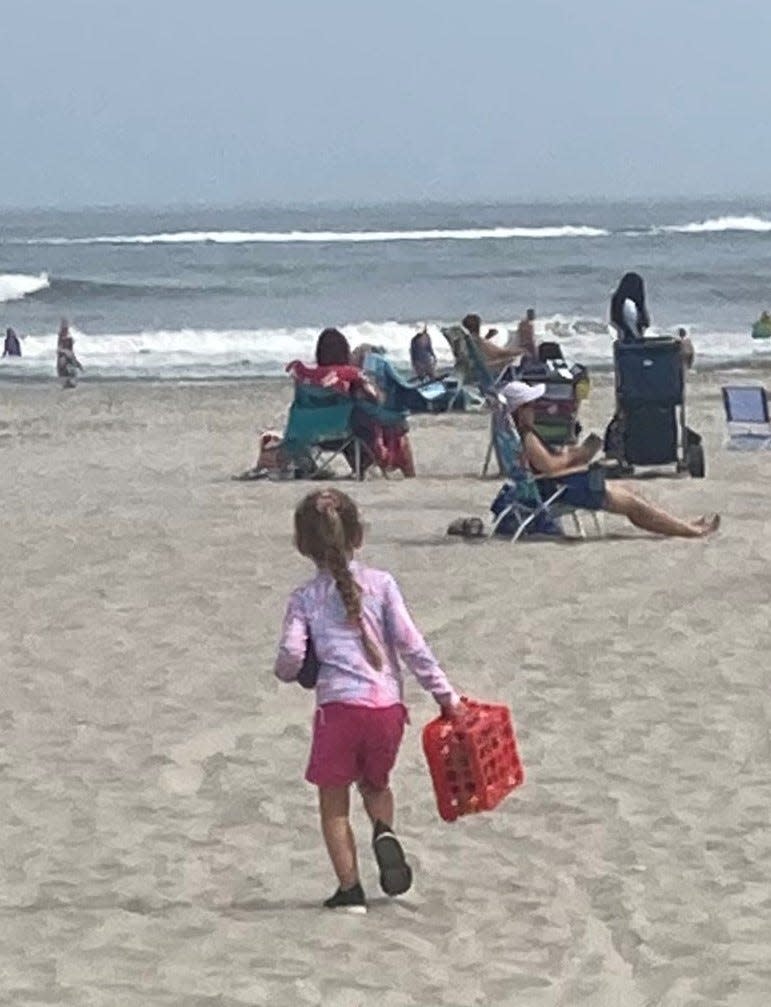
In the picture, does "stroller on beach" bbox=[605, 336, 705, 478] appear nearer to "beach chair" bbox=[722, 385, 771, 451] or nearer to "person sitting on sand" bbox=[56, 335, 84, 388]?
"beach chair" bbox=[722, 385, 771, 451]

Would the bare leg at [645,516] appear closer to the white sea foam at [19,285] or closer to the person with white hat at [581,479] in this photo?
the person with white hat at [581,479]

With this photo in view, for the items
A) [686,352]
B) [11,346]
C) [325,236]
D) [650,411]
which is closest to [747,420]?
[686,352]

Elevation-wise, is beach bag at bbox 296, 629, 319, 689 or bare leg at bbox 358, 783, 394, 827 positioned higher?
beach bag at bbox 296, 629, 319, 689

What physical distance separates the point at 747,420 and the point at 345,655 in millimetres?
11522

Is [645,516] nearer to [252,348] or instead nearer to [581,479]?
[581,479]

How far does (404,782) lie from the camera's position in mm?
6266

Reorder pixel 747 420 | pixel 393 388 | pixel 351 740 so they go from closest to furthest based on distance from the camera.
→ 1. pixel 351 740
2. pixel 393 388
3. pixel 747 420

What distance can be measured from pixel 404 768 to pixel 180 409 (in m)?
15.8

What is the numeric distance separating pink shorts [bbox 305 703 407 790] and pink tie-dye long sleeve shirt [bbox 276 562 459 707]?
Answer: 0.9 inches

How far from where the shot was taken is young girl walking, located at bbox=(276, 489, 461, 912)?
4836mm

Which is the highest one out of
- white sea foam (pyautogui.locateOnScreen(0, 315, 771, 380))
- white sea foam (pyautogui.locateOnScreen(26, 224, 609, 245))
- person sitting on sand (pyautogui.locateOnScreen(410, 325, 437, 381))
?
person sitting on sand (pyautogui.locateOnScreen(410, 325, 437, 381))

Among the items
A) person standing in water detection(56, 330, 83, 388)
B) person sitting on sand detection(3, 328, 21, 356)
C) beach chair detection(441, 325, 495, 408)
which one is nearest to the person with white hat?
beach chair detection(441, 325, 495, 408)

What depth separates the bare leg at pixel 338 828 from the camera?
4980 millimetres

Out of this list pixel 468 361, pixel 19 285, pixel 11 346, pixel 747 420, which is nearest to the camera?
pixel 468 361
